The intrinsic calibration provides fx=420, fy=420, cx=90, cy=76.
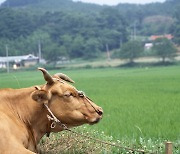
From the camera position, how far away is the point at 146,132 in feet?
26.1

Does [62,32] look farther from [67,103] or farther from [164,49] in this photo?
[67,103]

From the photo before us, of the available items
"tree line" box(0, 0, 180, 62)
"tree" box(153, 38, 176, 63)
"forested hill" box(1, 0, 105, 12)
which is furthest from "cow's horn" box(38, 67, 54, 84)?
"forested hill" box(1, 0, 105, 12)

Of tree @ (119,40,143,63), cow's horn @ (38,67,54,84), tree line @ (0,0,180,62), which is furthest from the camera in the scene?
tree @ (119,40,143,63)

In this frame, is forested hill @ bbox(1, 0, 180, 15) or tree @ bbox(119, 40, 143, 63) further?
forested hill @ bbox(1, 0, 180, 15)

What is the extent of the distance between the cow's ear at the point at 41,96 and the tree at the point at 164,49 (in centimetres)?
5536

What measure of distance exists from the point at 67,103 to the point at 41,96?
21cm

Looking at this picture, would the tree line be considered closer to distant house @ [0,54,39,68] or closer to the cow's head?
distant house @ [0,54,39,68]

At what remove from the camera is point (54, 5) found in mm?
126625

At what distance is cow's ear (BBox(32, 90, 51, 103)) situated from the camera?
3205 millimetres

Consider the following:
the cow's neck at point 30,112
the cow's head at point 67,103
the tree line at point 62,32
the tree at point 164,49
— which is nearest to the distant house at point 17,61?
the tree line at point 62,32

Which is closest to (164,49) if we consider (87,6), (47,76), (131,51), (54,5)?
(131,51)

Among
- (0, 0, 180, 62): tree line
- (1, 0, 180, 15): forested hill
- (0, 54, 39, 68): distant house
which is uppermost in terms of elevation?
(1, 0, 180, 15): forested hill

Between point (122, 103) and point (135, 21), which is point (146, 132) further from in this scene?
point (135, 21)

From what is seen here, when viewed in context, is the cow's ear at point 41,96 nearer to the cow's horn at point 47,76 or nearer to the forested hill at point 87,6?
the cow's horn at point 47,76
